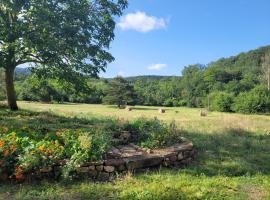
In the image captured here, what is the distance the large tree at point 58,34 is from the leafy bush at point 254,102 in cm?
3420

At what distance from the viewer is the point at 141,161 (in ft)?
20.5

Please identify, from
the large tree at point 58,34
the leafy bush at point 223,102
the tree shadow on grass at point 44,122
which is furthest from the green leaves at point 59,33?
the leafy bush at point 223,102

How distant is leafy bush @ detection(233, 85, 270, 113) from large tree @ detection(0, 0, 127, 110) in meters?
34.2

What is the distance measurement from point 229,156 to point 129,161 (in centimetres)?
307

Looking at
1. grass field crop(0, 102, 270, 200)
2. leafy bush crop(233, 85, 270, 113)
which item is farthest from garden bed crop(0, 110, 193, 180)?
leafy bush crop(233, 85, 270, 113)

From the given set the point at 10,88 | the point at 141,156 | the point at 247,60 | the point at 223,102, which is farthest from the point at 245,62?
the point at 141,156

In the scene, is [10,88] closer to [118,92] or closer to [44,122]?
[44,122]

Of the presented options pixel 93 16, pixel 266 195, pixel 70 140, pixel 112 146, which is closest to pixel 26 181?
pixel 70 140

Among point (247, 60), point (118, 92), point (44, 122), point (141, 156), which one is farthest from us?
point (247, 60)

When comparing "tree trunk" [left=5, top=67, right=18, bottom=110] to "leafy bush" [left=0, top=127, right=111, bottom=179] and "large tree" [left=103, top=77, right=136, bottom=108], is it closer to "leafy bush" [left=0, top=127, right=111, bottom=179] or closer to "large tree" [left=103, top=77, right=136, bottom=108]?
"leafy bush" [left=0, top=127, right=111, bottom=179]

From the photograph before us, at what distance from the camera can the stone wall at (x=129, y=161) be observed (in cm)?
568

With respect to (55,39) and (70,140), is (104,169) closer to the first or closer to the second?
(70,140)

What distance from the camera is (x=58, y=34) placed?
40.9 feet

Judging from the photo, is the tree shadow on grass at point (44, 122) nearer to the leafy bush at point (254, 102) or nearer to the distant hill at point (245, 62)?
the leafy bush at point (254, 102)
